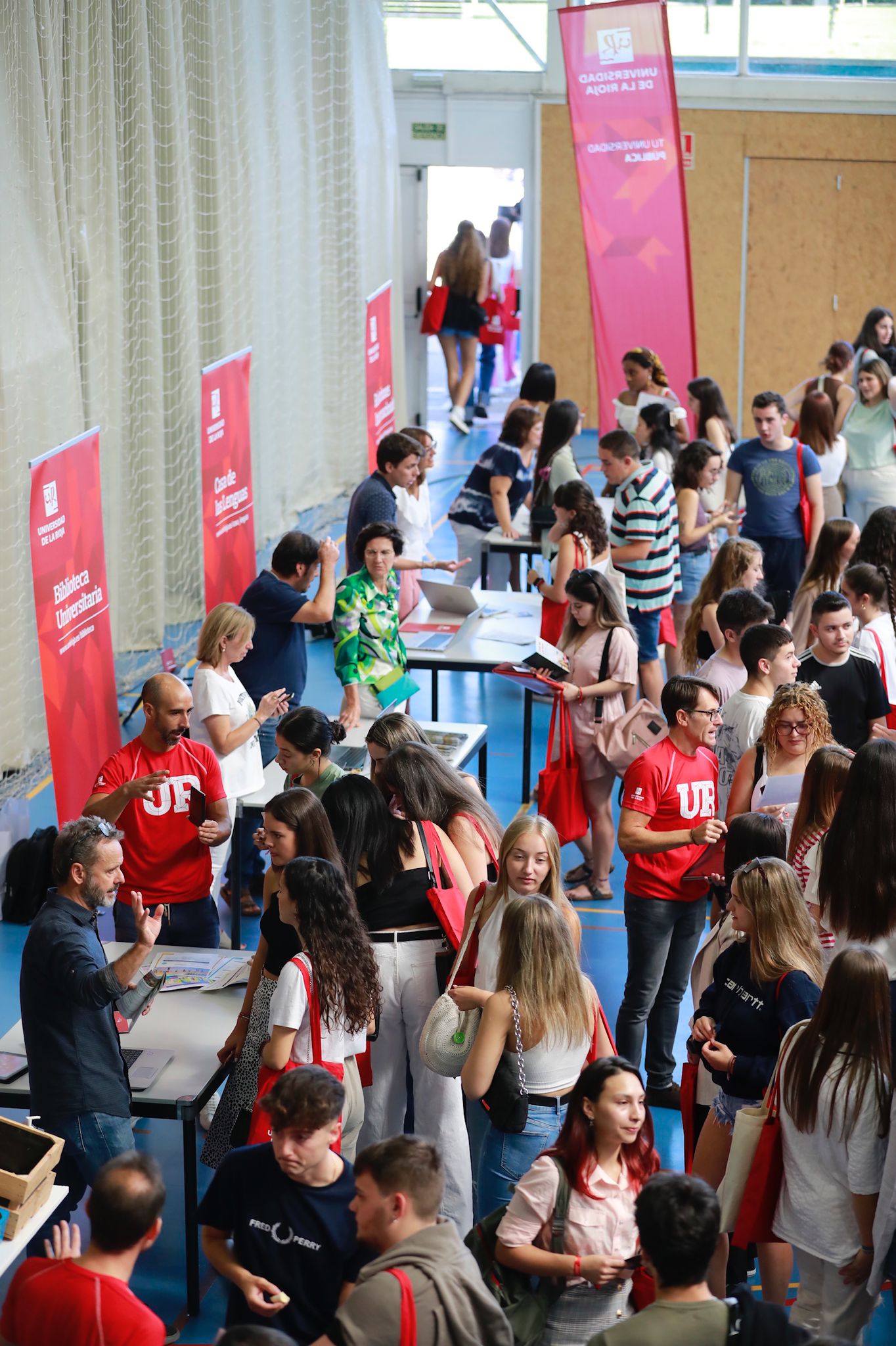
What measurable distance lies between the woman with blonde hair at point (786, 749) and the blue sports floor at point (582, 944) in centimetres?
117

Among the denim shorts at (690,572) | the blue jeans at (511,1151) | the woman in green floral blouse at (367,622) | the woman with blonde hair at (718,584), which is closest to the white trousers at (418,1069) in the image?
the blue jeans at (511,1151)

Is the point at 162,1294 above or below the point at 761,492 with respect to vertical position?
below

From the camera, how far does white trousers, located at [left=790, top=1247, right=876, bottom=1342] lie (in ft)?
10.3

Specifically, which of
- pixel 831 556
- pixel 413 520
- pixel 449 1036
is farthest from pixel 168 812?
pixel 413 520

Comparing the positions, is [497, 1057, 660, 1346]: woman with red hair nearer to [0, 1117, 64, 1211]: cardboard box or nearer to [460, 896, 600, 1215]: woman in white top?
[460, 896, 600, 1215]: woman in white top

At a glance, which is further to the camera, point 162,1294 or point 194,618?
point 194,618

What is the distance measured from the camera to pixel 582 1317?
288 centimetres

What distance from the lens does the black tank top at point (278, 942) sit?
3.61 m

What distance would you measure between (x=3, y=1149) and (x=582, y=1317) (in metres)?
1.30

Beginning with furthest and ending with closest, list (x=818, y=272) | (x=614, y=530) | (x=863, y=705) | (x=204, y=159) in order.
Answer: (x=818, y=272) < (x=204, y=159) < (x=614, y=530) < (x=863, y=705)

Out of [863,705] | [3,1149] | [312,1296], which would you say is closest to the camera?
[312,1296]

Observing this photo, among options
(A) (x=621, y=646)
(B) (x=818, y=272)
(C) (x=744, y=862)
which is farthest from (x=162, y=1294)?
(B) (x=818, y=272)

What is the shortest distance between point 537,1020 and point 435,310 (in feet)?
41.9

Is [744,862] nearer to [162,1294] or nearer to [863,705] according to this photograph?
[863,705]
